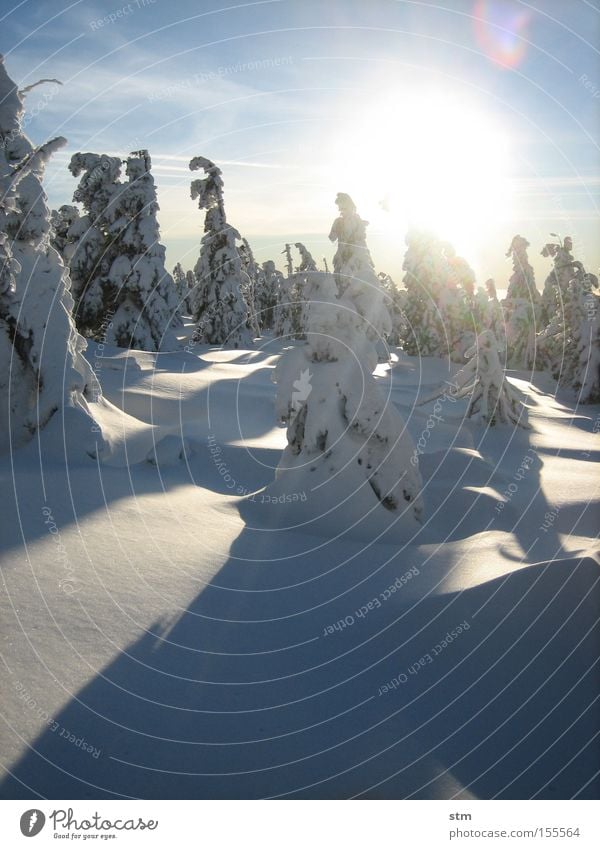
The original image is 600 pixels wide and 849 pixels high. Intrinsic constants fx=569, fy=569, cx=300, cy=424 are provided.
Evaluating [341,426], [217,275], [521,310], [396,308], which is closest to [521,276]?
[521,310]

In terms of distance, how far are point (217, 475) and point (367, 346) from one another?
424 cm

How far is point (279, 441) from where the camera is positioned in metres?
15.3

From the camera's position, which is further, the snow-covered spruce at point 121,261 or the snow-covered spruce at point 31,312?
the snow-covered spruce at point 121,261

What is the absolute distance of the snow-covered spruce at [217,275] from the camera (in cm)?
3656

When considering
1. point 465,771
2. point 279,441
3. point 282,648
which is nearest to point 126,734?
point 282,648

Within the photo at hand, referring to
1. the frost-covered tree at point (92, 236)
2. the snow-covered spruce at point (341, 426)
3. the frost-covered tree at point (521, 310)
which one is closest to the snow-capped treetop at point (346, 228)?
the frost-covered tree at point (92, 236)

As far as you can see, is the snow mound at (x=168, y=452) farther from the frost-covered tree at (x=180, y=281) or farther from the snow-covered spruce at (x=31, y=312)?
the frost-covered tree at (x=180, y=281)

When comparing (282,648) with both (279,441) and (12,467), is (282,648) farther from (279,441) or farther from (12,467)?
(279,441)

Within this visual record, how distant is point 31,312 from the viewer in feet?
38.4

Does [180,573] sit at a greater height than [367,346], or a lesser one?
lesser

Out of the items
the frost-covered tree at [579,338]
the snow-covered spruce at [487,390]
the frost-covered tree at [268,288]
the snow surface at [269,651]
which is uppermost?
the frost-covered tree at [268,288]

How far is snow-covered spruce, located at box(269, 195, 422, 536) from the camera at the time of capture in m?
9.62

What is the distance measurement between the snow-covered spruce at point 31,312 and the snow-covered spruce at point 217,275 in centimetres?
2489

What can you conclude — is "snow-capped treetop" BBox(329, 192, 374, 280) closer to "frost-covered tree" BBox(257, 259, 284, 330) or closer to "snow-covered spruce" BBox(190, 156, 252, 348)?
"snow-covered spruce" BBox(190, 156, 252, 348)
